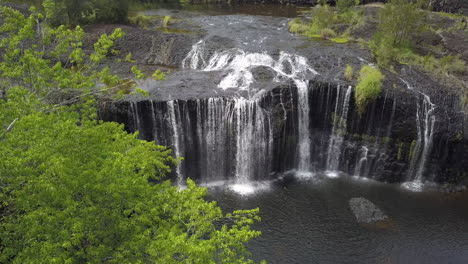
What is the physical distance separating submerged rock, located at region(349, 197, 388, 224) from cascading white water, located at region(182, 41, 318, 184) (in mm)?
5580

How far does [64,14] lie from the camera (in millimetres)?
38375

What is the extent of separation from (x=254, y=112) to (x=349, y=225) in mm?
9855

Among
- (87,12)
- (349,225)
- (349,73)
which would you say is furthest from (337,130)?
(87,12)

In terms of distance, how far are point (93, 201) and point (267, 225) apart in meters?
12.6

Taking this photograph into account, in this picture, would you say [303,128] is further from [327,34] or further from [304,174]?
[327,34]

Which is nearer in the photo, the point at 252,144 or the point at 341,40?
the point at 252,144

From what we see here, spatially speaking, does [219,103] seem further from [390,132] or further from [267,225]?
[390,132]

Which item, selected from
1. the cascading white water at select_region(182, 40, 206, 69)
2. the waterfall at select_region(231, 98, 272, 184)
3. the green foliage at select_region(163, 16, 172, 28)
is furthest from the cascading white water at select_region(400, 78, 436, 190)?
the green foliage at select_region(163, 16, 172, 28)

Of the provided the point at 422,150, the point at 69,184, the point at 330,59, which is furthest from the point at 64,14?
the point at 422,150

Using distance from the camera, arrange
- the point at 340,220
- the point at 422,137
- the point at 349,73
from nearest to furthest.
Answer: the point at 340,220, the point at 422,137, the point at 349,73

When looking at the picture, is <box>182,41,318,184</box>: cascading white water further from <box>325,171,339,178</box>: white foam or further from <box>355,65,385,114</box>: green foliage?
<box>355,65,385,114</box>: green foliage

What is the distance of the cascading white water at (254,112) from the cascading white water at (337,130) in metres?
1.73

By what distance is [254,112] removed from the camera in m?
27.3

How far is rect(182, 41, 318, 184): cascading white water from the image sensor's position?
2734 cm
